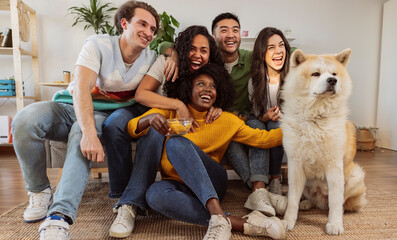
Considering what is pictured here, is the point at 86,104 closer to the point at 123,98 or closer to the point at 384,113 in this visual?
the point at 123,98

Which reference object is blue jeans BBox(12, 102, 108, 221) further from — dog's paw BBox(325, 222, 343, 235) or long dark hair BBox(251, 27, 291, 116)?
dog's paw BBox(325, 222, 343, 235)

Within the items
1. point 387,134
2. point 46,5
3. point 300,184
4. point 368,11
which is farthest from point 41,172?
point 368,11

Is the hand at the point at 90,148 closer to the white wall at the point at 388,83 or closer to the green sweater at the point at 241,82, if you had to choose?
the green sweater at the point at 241,82

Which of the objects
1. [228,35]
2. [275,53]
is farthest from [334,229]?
[228,35]

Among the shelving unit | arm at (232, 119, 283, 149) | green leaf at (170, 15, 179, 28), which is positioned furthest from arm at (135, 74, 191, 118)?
the shelving unit

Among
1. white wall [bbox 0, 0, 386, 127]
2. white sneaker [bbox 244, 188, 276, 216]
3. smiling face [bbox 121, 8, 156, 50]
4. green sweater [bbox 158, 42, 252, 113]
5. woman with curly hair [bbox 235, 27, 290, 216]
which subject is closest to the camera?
white sneaker [bbox 244, 188, 276, 216]

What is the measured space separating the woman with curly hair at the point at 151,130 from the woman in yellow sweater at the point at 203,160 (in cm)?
6

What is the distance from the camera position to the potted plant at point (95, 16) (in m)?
3.66

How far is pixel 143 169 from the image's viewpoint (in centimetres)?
125

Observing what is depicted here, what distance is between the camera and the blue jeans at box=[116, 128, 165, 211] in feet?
4.04

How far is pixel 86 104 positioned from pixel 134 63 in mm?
440

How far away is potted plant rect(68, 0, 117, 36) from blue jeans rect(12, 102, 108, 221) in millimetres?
2702

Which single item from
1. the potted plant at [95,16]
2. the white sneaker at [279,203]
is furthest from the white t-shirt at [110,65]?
the potted plant at [95,16]

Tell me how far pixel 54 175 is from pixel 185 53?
1.78 metres
